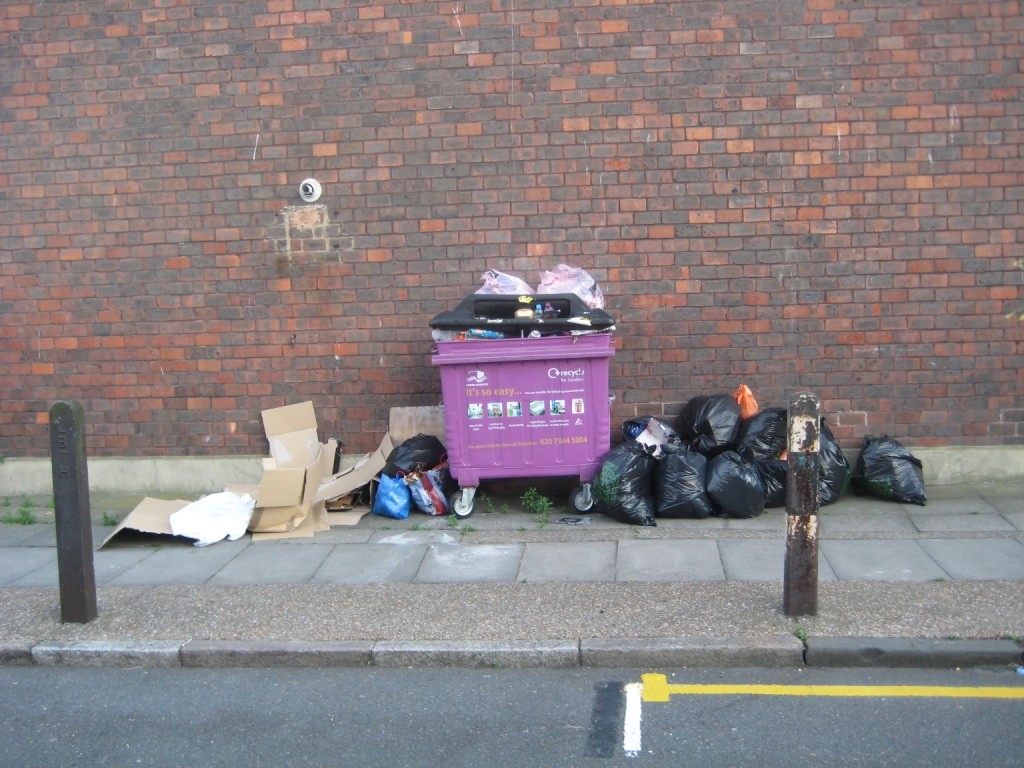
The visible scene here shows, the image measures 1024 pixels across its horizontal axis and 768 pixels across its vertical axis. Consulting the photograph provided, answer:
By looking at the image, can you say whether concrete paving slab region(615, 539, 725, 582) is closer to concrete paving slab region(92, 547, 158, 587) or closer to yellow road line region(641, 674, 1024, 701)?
yellow road line region(641, 674, 1024, 701)

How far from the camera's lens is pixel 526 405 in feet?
24.8

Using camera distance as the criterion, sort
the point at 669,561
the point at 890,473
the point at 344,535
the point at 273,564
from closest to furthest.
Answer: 1. the point at 669,561
2. the point at 273,564
3. the point at 344,535
4. the point at 890,473

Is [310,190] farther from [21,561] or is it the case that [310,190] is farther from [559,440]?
[21,561]

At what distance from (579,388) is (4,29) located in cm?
616

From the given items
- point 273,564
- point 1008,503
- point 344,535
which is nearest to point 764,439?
point 1008,503

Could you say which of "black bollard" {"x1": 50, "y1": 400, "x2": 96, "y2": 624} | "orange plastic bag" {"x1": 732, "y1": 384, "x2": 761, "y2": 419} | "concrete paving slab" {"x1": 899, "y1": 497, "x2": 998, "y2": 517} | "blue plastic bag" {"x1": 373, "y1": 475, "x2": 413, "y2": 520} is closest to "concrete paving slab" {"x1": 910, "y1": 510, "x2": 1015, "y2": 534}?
"concrete paving slab" {"x1": 899, "y1": 497, "x2": 998, "y2": 517}

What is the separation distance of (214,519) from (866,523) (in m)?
5.04

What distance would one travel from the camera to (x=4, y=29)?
28.5 ft

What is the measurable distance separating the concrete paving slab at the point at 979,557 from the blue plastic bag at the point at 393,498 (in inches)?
154

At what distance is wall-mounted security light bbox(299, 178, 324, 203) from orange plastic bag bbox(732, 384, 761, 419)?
4.03m

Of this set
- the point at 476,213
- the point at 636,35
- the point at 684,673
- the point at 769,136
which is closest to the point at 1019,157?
the point at 769,136

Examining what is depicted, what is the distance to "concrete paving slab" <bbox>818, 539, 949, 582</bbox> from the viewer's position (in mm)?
6055

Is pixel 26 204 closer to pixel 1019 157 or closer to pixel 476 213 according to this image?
pixel 476 213

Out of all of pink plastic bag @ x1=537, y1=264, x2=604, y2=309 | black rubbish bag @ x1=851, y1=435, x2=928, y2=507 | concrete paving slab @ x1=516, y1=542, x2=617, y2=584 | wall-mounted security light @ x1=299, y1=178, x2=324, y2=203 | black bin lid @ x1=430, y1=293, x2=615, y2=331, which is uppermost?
wall-mounted security light @ x1=299, y1=178, x2=324, y2=203
